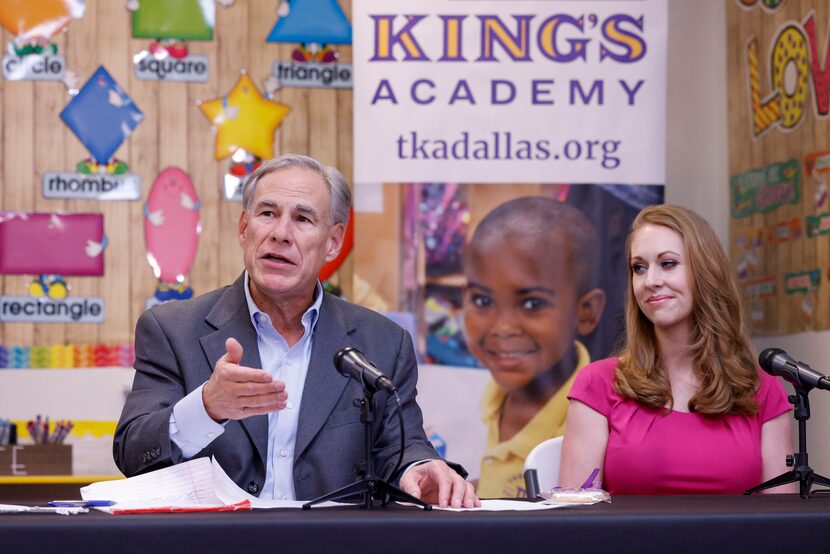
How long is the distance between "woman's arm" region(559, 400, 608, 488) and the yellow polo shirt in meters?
0.90

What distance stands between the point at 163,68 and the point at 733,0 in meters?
2.34

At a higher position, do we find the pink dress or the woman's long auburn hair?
the woman's long auburn hair

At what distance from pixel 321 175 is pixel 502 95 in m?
1.42

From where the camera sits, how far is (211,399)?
6.64 ft

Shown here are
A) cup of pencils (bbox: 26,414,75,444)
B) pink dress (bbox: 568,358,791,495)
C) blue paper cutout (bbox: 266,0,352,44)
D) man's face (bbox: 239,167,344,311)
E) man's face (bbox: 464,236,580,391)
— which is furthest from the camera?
blue paper cutout (bbox: 266,0,352,44)

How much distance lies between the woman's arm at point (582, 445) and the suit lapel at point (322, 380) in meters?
0.69

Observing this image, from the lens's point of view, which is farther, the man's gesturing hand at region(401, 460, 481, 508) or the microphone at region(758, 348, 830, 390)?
the microphone at region(758, 348, 830, 390)

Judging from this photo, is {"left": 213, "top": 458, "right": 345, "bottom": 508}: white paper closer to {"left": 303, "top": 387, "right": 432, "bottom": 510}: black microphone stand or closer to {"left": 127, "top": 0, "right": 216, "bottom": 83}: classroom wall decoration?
{"left": 303, "top": 387, "right": 432, "bottom": 510}: black microphone stand

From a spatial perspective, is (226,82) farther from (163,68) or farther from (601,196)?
(601,196)

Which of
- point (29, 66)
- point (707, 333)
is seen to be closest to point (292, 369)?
point (707, 333)

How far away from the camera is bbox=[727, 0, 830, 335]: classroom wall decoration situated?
3729 mm

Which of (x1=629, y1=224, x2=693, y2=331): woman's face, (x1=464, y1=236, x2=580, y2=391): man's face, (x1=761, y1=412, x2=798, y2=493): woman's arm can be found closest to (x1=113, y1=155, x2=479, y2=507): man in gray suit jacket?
(x1=629, y1=224, x2=693, y2=331): woman's face

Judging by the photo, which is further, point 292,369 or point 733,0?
point 733,0

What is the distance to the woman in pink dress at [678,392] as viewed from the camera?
9.25 ft
